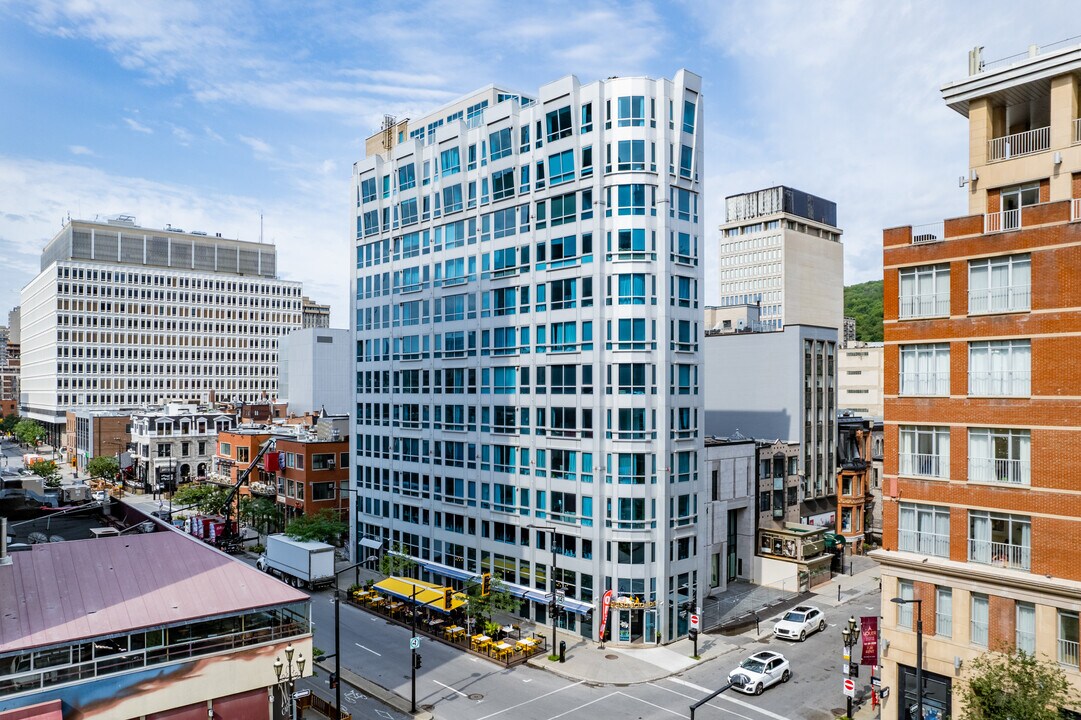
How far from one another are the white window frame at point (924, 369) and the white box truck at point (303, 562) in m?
43.0

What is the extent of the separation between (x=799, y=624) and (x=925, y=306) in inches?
932

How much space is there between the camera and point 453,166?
190 ft

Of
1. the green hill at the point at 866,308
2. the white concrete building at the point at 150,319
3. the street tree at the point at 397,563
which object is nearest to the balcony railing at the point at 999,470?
the street tree at the point at 397,563

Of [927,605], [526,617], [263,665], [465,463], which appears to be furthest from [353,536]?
[927,605]

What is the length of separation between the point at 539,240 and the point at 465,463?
17775mm

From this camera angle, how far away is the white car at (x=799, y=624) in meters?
46.4

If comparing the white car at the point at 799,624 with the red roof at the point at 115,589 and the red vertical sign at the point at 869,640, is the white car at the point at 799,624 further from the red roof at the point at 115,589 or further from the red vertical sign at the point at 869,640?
the red roof at the point at 115,589

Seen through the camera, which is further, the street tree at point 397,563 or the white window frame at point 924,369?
the street tree at point 397,563

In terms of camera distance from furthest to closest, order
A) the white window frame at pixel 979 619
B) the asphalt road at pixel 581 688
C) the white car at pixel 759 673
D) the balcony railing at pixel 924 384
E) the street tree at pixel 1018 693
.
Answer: the white car at pixel 759 673 < the asphalt road at pixel 581 688 < the balcony railing at pixel 924 384 < the white window frame at pixel 979 619 < the street tree at pixel 1018 693

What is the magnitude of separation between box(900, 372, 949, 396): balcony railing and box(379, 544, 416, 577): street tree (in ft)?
122

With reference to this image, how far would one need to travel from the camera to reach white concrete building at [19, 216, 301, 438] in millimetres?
151375

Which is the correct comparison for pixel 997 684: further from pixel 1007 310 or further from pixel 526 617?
pixel 526 617

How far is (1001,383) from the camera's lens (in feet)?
99.5

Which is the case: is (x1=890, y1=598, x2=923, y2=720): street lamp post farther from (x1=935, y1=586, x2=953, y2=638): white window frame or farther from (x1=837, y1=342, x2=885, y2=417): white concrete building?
(x1=837, y1=342, x2=885, y2=417): white concrete building
